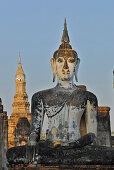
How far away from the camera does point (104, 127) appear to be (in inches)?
600

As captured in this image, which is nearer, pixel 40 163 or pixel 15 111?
pixel 40 163

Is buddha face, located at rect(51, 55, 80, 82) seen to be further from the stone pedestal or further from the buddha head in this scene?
the stone pedestal

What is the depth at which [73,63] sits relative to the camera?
9.34 m

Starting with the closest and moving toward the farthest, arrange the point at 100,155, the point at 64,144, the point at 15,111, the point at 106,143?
the point at 100,155 < the point at 64,144 < the point at 106,143 < the point at 15,111

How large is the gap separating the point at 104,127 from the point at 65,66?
6.24 m

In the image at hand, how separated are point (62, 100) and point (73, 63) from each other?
670mm

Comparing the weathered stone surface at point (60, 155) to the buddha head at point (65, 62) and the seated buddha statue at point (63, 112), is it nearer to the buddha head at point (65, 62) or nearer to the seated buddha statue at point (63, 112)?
the seated buddha statue at point (63, 112)

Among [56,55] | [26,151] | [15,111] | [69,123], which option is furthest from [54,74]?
[15,111]

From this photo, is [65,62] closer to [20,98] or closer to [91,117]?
[91,117]

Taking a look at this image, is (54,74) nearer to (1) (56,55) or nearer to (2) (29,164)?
(1) (56,55)

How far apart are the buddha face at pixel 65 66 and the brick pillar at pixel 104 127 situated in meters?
5.82

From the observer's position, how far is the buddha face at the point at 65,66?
9.30m

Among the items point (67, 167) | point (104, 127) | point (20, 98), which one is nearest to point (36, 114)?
point (67, 167)

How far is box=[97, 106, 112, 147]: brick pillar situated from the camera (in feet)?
49.1
